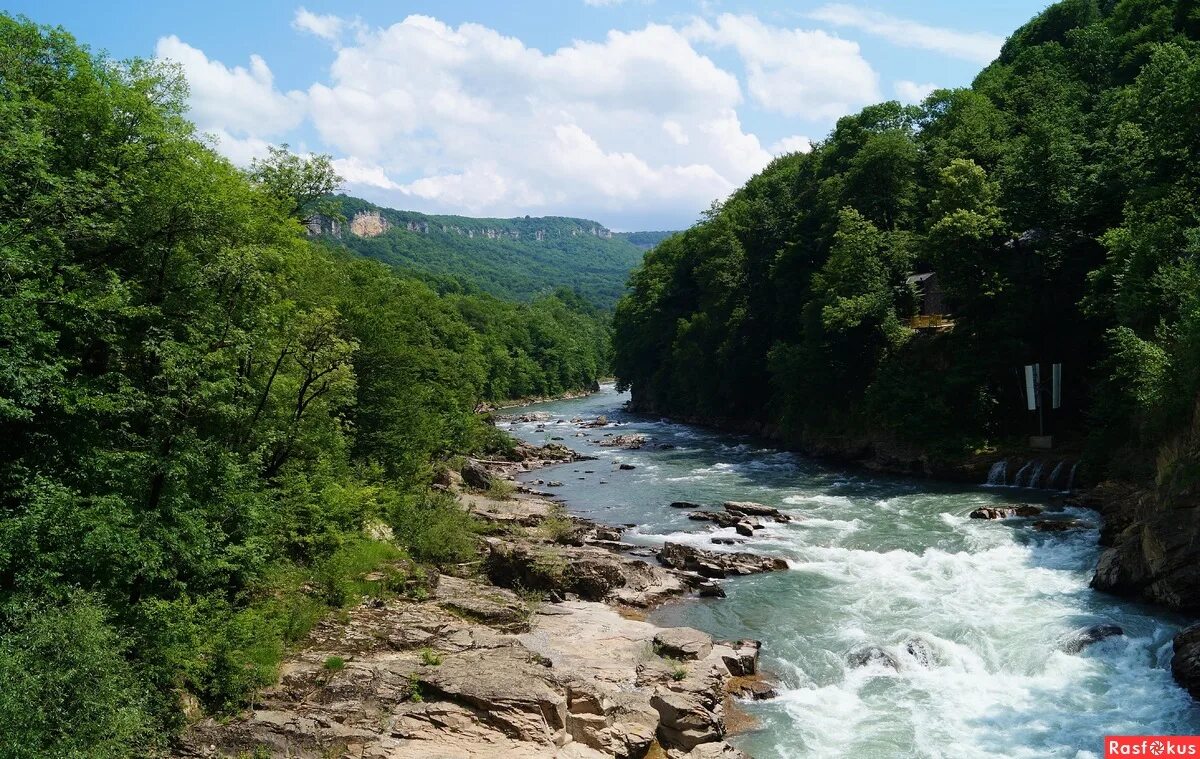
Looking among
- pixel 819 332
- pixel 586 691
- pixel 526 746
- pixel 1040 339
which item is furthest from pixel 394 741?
pixel 819 332

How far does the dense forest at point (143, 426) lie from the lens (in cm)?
1125

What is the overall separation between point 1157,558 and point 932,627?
589cm

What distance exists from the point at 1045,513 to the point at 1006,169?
68.0 ft

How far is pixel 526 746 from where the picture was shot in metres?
12.7

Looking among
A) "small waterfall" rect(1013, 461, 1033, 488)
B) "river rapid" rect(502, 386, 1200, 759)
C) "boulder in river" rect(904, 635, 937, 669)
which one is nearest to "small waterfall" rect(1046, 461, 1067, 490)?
"small waterfall" rect(1013, 461, 1033, 488)

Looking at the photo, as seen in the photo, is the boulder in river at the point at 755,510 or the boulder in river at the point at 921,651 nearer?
the boulder in river at the point at 921,651

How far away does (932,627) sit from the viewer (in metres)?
19.3

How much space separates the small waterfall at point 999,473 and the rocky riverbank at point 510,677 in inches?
733

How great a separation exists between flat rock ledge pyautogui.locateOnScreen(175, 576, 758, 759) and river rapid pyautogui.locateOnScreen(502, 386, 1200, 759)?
1.54 meters

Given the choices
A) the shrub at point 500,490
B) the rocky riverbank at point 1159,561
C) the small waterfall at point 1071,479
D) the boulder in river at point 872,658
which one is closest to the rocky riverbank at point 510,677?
the boulder in river at point 872,658

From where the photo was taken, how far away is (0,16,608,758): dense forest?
11.2m

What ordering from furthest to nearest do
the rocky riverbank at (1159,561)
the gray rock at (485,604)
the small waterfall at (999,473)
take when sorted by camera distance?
1. the small waterfall at (999,473)
2. the gray rock at (485,604)
3. the rocky riverbank at (1159,561)

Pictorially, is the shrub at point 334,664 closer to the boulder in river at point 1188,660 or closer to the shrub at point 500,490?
the boulder in river at point 1188,660

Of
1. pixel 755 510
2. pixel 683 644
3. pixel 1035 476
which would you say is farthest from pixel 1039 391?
pixel 683 644
